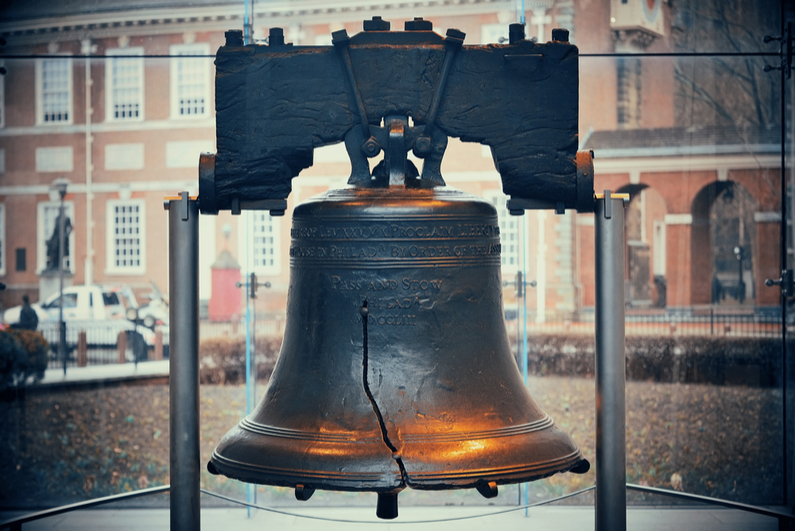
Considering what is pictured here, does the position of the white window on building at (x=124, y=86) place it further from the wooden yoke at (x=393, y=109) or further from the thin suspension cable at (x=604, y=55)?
the wooden yoke at (x=393, y=109)

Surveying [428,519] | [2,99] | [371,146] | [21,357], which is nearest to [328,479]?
[371,146]

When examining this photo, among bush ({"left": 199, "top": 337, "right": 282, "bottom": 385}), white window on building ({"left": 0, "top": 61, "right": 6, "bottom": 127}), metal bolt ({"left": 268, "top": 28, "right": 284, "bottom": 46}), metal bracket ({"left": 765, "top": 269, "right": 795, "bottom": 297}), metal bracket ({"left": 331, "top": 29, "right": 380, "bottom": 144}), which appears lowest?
bush ({"left": 199, "top": 337, "right": 282, "bottom": 385})

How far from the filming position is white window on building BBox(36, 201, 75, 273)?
548cm

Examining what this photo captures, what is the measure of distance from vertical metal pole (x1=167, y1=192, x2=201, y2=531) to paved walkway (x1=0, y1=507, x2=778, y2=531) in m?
2.27

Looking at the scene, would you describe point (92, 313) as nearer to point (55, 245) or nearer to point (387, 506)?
point (55, 245)

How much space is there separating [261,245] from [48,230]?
4.57 ft

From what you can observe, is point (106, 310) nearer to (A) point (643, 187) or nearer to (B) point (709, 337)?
(A) point (643, 187)

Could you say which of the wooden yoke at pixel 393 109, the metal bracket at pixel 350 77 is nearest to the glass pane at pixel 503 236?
the wooden yoke at pixel 393 109

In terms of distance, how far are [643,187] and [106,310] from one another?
3.63m

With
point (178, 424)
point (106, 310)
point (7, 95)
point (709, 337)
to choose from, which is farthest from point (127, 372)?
point (709, 337)

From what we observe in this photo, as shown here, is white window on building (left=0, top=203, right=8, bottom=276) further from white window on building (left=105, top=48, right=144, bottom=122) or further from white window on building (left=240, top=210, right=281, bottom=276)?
white window on building (left=240, top=210, right=281, bottom=276)

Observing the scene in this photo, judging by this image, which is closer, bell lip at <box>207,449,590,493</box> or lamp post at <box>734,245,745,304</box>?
bell lip at <box>207,449,590,493</box>

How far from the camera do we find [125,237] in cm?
550

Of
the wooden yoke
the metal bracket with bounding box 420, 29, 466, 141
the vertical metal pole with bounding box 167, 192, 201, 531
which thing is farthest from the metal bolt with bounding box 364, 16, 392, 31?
the vertical metal pole with bounding box 167, 192, 201, 531
